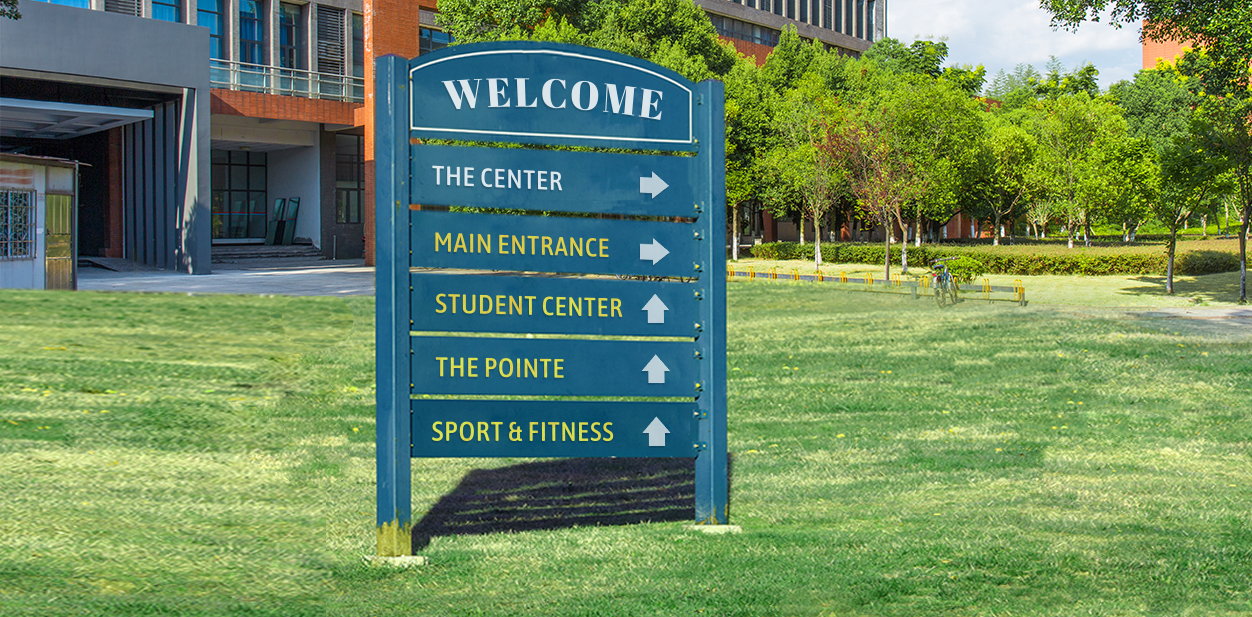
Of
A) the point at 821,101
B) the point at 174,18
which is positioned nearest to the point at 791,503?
the point at 174,18

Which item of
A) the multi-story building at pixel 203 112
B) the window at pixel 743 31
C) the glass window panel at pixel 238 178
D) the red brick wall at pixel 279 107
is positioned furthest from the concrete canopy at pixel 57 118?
the window at pixel 743 31

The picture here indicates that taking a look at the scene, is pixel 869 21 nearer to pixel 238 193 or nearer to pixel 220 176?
pixel 238 193

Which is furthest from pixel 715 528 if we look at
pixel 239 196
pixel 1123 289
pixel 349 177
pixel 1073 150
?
pixel 1073 150

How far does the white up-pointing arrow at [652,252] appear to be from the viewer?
572cm

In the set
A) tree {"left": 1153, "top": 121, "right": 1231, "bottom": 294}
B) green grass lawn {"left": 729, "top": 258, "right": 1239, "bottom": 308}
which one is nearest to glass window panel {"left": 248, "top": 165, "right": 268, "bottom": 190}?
green grass lawn {"left": 729, "top": 258, "right": 1239, "bottom": 308}

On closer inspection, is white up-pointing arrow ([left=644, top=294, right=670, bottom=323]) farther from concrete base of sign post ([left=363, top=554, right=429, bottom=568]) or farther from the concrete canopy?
the concrete canopy

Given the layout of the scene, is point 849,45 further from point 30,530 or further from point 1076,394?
point 30,530

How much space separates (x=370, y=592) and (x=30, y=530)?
204 centimetres

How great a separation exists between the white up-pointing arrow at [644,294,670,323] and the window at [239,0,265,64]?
42.3m

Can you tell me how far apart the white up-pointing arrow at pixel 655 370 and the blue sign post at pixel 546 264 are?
0.5 inches

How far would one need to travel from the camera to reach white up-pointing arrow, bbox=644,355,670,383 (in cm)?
572

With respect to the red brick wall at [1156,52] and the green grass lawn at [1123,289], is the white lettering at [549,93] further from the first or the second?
the red brick wall at [1156,52]

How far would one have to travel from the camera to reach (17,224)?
68.1ft

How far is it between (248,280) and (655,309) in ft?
88.6
